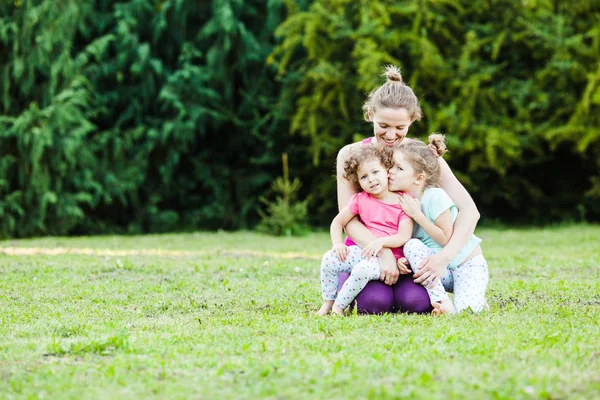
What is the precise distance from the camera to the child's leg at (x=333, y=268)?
5387mm

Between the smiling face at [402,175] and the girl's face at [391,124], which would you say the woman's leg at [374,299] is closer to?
the smiling face at [402,175]

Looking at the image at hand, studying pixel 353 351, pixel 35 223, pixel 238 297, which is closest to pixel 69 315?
pixel 238 297

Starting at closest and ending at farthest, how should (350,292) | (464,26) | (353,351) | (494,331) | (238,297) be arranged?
(353,351)
(494,331)
(350,292)
(238,297)
(464,26)

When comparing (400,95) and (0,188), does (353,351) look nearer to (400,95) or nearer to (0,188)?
(400,95)

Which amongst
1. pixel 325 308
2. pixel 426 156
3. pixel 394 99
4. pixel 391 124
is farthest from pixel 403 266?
pixel 394 99

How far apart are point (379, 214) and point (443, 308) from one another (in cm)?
71

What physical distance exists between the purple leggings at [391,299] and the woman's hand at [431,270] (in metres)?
0.07

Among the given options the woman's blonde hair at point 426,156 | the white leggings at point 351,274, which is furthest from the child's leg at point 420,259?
the woman's blonde hair at point 426,156

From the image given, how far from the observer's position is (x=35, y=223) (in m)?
14.0

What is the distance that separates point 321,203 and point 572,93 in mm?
4953

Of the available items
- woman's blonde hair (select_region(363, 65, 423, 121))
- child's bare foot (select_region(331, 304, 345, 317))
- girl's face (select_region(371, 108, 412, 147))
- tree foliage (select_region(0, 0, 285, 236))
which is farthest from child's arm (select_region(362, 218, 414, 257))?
tree foliage (select_region(0, 0, 285, 236))

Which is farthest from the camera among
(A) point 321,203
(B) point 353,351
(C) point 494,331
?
(A) point 321,203

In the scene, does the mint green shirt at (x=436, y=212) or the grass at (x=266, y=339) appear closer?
the grass at (x=266, y=339)

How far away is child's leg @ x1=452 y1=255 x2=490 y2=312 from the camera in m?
5.39
